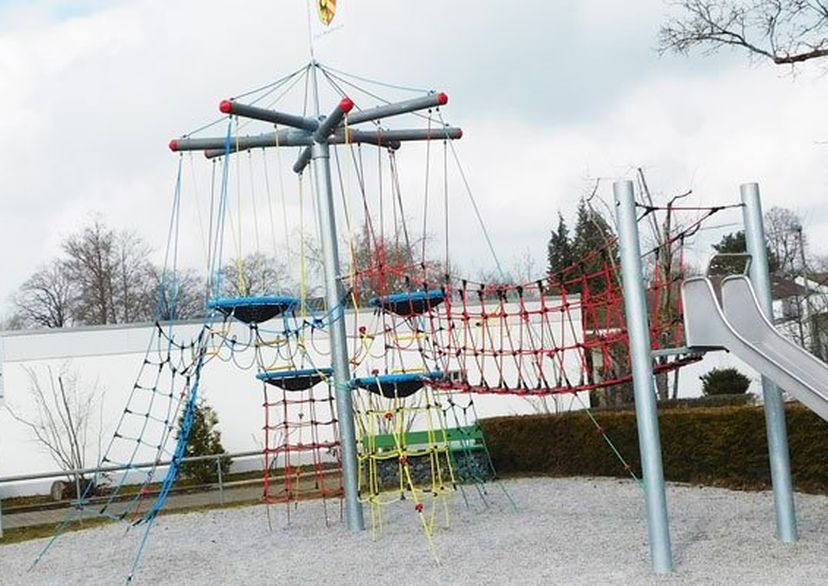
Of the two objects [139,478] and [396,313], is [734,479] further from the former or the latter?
[139,478]

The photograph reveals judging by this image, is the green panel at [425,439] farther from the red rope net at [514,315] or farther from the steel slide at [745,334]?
the steel slide at [745,334]

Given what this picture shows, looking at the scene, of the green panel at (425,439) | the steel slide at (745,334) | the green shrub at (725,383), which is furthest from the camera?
the green shrub at (725,383)

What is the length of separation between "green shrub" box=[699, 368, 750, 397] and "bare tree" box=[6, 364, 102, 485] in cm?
1383

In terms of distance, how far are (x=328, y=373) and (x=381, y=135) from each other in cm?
242

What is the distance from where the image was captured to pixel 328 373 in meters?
9.37

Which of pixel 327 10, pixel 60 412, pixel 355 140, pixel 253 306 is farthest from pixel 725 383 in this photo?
pixel 253 306

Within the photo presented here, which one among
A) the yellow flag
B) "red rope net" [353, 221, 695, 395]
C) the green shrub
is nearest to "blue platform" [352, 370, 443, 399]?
"red rope net" [353, 221, 695, 395]

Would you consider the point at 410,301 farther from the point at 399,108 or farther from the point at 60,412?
the point at 60,412

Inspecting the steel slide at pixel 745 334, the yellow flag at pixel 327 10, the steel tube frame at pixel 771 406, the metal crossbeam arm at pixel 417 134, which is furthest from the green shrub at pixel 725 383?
the steel slide at pixel 745 334

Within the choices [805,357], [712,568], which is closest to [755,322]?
[805,357]

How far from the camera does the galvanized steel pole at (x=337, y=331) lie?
8.99 meters

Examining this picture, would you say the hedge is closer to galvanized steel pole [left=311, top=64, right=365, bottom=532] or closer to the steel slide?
the steel slide

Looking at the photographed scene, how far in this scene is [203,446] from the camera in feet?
56.1

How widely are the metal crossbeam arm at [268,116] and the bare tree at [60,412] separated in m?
10.2
